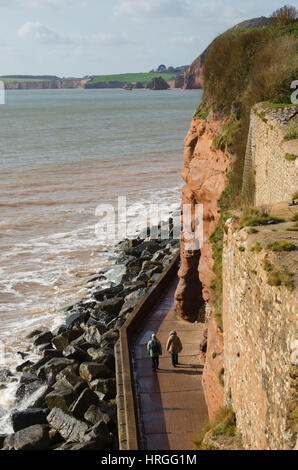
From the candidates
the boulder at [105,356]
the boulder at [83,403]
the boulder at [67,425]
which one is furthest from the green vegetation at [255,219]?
the boulder at [105,356]

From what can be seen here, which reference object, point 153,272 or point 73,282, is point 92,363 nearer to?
point 153,272

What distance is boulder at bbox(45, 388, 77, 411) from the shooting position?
48.7 feet

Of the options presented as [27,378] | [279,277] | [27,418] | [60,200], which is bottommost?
[27,378]

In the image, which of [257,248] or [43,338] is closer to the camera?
[257,248]

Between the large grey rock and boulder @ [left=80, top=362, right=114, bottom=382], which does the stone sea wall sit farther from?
the large grey rock

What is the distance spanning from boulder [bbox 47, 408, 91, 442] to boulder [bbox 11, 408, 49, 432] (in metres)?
0.31

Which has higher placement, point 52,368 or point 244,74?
point 244,74

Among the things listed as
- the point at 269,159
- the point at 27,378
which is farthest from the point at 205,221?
the point at 27,378

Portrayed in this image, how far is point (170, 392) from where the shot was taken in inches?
536

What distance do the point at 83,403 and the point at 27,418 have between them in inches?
62.6

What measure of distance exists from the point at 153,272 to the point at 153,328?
7.20 metres

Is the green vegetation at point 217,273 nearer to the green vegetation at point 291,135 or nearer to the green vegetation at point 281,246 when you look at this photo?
the green vegetation at point 291,135

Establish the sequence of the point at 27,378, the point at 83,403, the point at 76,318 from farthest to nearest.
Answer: the point at 76,318 → the point at 27,378 → the point at 83,403

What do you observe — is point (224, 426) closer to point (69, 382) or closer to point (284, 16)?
point (69, 382)
